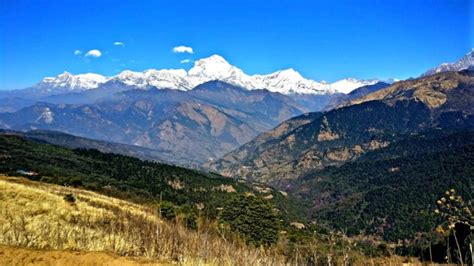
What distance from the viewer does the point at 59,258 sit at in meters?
10.7

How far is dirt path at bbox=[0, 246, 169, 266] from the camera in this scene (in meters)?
10.3

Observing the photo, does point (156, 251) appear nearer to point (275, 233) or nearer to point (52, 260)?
point (52, 260)

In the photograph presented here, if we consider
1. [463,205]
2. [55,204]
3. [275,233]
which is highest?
[463,205]

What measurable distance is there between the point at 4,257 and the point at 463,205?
1025cm

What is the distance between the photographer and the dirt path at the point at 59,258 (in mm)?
10289

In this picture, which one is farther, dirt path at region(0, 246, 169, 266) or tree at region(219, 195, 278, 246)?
tree at region(219, 195, 278, 246)

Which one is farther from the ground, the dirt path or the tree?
the dirt path

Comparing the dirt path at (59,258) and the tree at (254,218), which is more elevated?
the dirt path at (59,258)

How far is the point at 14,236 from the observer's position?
13016 millimetres

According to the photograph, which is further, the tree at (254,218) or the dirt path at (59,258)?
the tree at (254,218)

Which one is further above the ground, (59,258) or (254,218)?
(59,258)

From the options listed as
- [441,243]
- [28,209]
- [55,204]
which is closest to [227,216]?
[441,243]

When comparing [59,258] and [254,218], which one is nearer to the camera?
[59,258]

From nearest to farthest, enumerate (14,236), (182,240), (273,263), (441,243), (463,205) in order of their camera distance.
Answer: (463,205) < (273,263) < (14,236) < (182,240) < (441,243)
